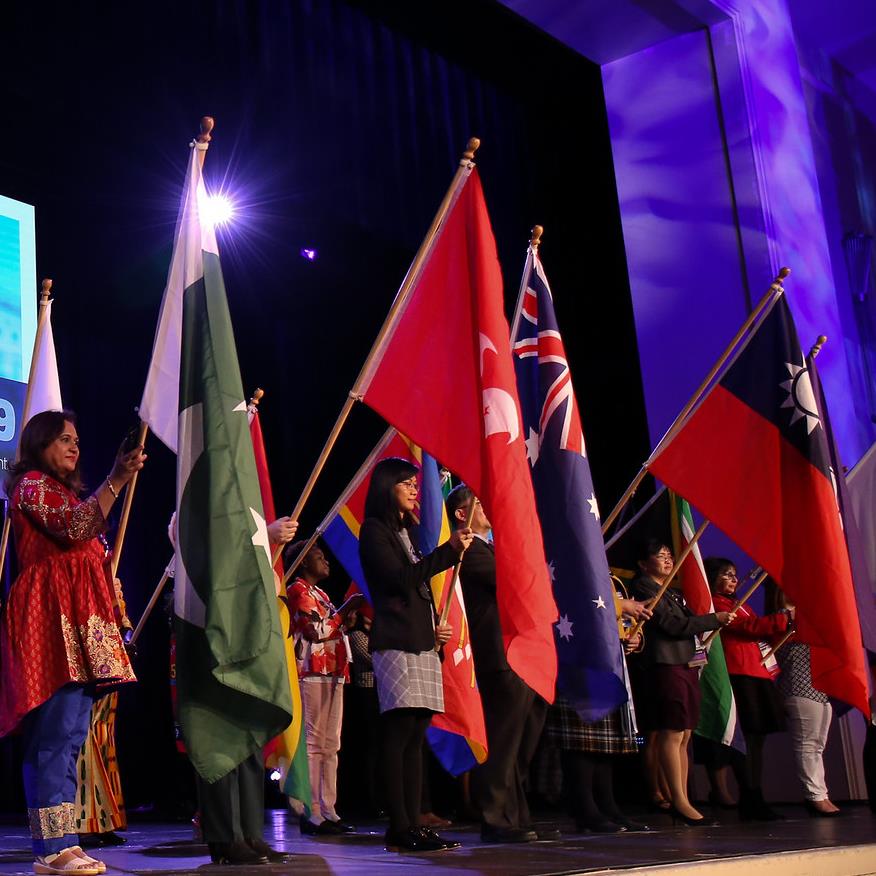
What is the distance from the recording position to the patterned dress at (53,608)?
3.42 meters

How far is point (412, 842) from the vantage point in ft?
13.3

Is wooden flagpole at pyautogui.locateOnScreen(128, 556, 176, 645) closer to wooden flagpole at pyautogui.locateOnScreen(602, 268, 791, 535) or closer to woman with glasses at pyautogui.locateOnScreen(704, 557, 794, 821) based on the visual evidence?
wooden flagpole at pyautogui.locateOnScreen(602, 268, 791, 535)

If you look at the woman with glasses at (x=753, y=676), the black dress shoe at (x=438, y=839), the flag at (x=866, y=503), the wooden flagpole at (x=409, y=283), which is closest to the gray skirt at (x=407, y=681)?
the black dress shoe at (x=438, y=839)

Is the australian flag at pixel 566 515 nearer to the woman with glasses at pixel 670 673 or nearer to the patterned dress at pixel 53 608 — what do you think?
the woman with glasses at pixel 670 673

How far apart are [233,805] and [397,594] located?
97 centimetres

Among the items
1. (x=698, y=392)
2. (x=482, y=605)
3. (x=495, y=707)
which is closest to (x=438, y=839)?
(x=495, y=707)

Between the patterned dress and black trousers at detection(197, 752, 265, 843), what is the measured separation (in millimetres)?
420

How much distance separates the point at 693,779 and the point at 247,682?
195 inches

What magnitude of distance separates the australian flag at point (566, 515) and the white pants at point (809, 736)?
2.32 metres

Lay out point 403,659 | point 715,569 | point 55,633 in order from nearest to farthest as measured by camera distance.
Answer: point 55,633 → point 403,659 → point 715,569

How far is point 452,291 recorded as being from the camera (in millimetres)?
4223

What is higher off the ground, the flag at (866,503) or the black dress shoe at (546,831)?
the flag at (866,503)

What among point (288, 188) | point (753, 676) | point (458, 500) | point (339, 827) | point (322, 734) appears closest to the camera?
point (458, 500)

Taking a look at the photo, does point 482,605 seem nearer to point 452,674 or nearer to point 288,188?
point 452,674
